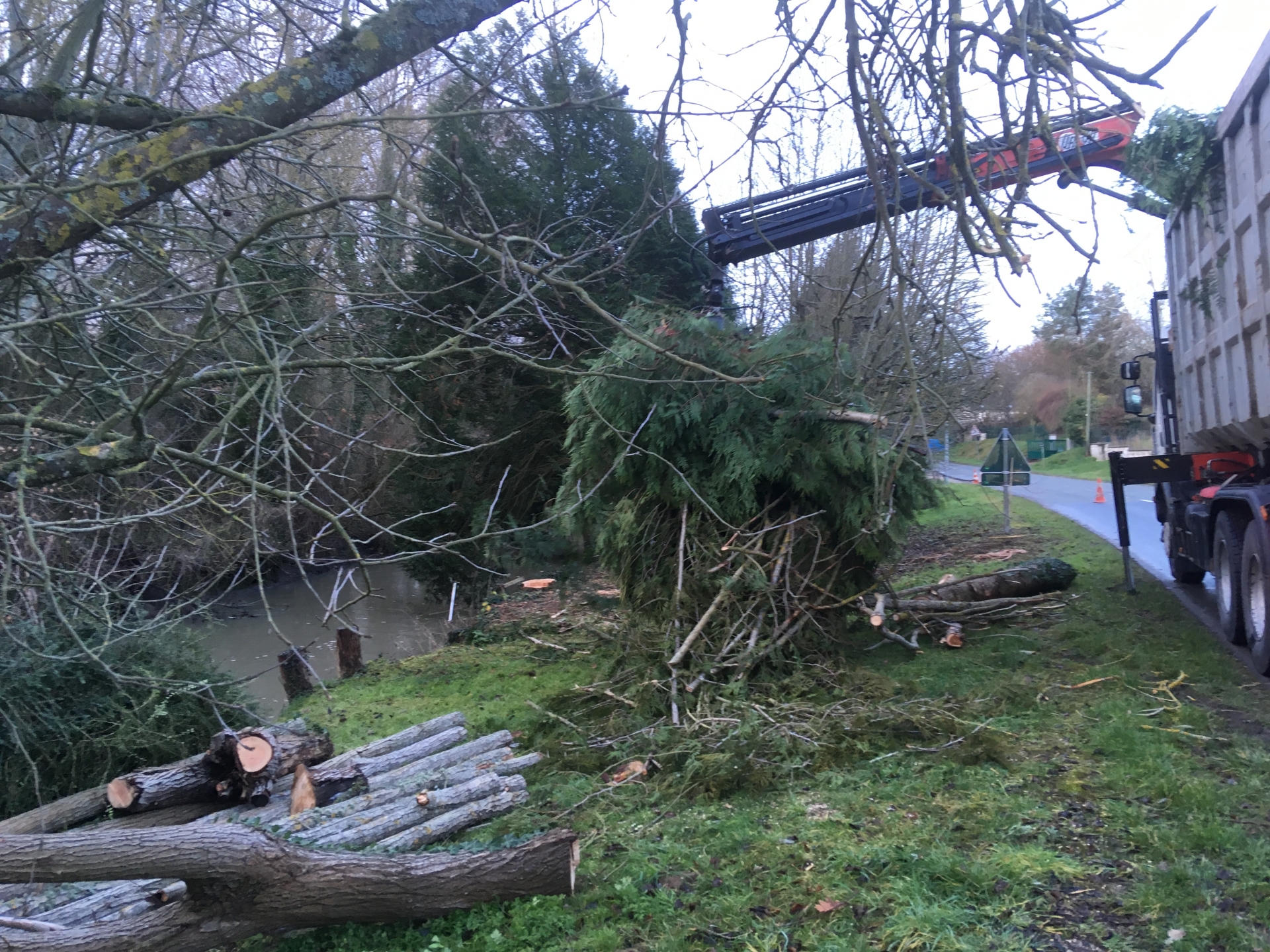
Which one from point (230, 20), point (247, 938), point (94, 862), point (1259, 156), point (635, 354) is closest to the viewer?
point (94, 862)

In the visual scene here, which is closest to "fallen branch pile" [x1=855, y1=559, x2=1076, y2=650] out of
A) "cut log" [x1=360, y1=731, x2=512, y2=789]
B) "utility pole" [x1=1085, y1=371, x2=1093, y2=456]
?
"cut log" [x1=360, y1=731, x2=512, y2=789]

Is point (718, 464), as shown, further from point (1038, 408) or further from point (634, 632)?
point (1038, 408)

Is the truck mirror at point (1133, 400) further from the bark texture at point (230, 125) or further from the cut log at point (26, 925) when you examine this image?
the cut log at point (26, 925)

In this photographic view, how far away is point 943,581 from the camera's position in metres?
9.73

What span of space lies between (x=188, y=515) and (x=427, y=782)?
14.7 ft

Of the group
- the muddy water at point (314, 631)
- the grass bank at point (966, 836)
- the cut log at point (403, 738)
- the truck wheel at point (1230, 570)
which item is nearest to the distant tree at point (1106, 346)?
the truck wheel at point (1230, 570)

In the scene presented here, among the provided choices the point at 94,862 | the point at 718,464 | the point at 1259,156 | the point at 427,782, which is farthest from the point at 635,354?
the point at 94,862

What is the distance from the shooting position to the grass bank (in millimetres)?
3410

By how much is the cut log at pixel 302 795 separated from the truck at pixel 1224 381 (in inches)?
250

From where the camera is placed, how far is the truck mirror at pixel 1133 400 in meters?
10.0

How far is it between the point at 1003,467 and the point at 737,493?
8.03 metres

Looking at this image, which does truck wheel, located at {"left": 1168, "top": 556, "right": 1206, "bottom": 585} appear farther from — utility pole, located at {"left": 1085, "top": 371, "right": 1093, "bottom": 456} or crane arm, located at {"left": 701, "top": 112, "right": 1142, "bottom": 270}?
utility pole, located at {"left": 1085, "top": 371, "right": 1093, "bottom": 456}

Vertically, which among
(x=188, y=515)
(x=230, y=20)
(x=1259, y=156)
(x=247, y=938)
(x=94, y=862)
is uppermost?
(x=230, y=20)

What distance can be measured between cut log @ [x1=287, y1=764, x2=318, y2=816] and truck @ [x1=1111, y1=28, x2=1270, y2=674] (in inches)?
250
